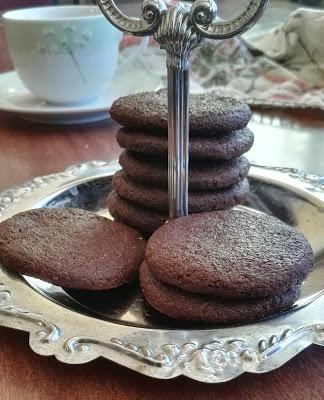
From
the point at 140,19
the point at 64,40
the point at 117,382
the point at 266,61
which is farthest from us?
the point at 266,61

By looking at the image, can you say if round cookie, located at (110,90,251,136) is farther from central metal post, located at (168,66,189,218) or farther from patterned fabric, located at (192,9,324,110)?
patterned fabric, located at (192,9,324,110)

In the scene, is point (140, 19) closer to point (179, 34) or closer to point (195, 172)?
point (179, 34)

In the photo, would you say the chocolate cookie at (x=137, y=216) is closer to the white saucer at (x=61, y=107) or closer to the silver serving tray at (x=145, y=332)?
the silver serving tray at (x=145, y=332)

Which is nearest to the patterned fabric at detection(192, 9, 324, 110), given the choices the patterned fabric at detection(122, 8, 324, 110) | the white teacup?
the patterned fabric at detection(122, 8, 324, 110)

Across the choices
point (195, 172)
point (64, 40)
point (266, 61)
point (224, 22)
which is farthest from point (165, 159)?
point (266, 61)

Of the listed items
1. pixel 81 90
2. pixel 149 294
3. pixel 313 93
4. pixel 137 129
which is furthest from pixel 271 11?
pixel 149 294

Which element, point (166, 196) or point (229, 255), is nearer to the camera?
point (229, 255)

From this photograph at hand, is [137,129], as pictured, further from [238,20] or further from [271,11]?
[271,11]
